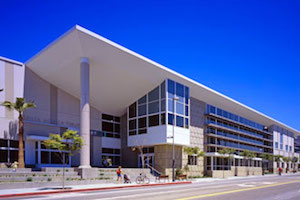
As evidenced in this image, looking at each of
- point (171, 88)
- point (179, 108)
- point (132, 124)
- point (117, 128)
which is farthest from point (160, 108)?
point (117, 128)

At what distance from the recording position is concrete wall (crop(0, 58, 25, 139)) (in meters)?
33.0

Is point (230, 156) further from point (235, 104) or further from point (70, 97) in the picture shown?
A: point (70, 97)

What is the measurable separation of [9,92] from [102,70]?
385 inches

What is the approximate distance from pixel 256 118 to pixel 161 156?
3648cm

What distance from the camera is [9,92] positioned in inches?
1331

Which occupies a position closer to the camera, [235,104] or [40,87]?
[40,87]

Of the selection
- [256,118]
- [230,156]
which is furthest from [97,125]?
[256,118]

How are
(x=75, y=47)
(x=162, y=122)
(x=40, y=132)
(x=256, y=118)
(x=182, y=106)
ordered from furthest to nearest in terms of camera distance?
(x=256, y=118) < (x=182, y=106) < (x=162, y=122) < (x=40, y=132) < (x=75, y=47)

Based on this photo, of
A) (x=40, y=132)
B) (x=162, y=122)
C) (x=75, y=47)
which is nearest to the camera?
(x=75, y=47)

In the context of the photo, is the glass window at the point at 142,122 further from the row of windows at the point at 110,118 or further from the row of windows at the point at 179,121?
the row of windows at the point at 110,118

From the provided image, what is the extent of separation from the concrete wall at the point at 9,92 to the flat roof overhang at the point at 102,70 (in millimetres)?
2065

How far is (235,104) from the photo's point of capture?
55.1 m

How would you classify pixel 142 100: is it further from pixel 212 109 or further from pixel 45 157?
pixel 212 109

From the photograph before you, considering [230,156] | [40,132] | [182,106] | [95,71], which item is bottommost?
[230,156]
